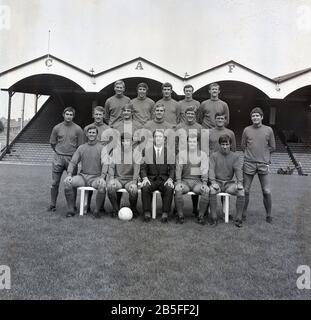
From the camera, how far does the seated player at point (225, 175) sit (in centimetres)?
616

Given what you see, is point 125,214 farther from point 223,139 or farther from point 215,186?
point 223,139

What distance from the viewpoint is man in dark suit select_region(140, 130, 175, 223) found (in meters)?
6.16

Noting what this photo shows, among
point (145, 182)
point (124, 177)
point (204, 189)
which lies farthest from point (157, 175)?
point (204, 189)

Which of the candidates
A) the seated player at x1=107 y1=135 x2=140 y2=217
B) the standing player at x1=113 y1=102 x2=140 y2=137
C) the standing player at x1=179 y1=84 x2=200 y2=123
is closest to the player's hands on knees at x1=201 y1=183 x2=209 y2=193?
the seated player at x1=107 y1=135 x2=140 y2=217

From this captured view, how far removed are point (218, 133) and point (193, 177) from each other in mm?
921

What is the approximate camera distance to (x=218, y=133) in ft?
22.1

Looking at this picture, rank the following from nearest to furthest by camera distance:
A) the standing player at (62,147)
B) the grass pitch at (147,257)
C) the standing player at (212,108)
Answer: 1. the grass pitch at (147,257)
2. the standing player at (62,147)
3. the standing player at (212,108)

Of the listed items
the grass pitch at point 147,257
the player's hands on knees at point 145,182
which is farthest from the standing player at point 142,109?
Result: the grass pitch at point 147,257

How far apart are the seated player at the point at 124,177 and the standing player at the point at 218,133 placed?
55.5 inches

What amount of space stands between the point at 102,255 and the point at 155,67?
17.1 meters

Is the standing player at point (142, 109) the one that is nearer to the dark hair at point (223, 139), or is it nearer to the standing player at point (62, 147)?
the standing player at point (62, 147)

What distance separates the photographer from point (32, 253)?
4.30 metres

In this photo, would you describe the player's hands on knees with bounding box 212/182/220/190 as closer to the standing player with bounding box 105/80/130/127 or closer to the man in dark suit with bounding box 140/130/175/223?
the man in dark suit with bounding box 140/130/175/223
